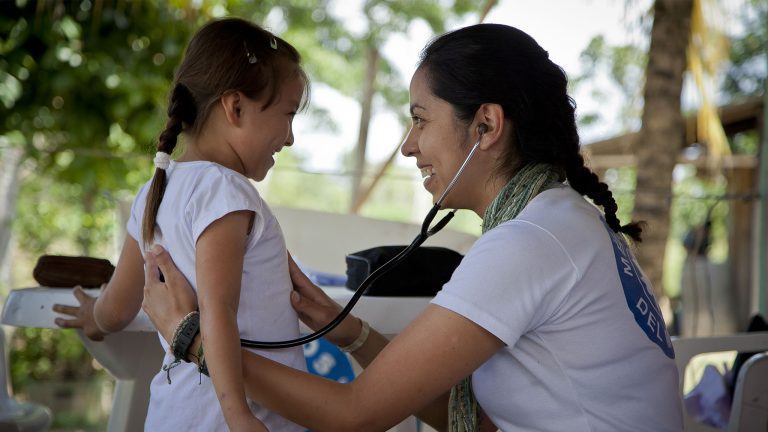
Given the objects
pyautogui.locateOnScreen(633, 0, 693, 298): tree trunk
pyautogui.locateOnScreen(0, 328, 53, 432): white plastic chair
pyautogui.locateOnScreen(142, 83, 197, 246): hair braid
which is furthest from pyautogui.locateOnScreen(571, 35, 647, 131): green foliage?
pyautogui.locateOnScreen(142, 83, 197, 246): hair braid

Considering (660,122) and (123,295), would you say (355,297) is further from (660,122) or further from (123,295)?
(660,122)

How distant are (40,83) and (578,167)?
14.3 feet

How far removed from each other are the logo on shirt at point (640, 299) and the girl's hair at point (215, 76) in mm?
701

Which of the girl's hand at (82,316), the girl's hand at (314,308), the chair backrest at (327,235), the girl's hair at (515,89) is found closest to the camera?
the girl's hair at (515,89)

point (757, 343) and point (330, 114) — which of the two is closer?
point (757, 343)

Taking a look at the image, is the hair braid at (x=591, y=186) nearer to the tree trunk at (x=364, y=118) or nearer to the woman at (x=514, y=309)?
the woman at (x=514, y=309)

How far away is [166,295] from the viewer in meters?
1.39

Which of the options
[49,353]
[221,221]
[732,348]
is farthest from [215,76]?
[49,353]

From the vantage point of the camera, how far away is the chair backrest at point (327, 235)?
3.69m

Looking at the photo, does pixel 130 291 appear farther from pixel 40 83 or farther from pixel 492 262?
pixel 40 83

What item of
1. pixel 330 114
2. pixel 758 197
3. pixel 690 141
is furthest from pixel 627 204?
pixel 758 197

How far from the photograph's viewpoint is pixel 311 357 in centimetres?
257

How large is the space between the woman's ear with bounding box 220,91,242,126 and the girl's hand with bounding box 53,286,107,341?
0.55 meters

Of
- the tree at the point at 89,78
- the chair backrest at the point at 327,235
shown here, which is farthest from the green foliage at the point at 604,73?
the chair backrest at the point at 327,235
